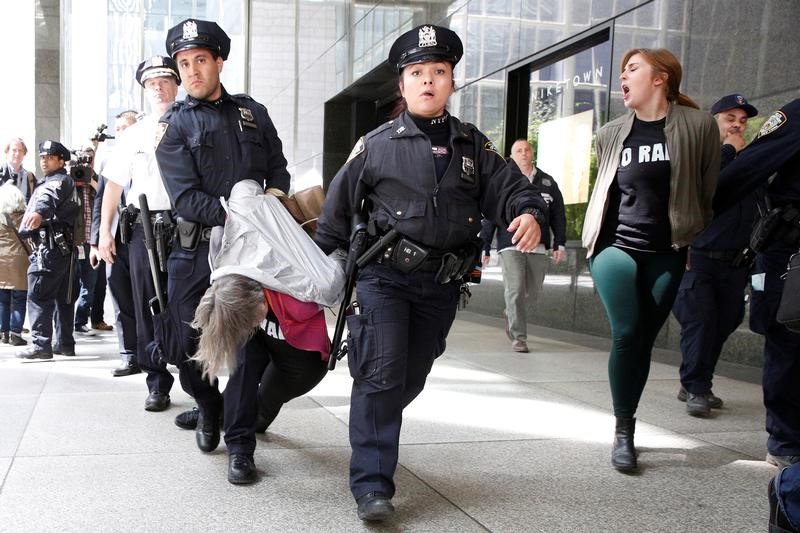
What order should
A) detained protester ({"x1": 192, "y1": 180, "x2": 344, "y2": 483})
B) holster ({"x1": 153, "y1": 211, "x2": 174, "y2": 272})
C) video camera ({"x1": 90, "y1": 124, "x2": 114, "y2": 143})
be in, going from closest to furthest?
detained protester ({"x1": 192, "y1": 180, "x2": 344, "y2": 483}) → holster ({"x1": 153, "y1": 211, "x2": 174, "y2": 272}) → video camera ({"x1": 90, "y1": 124, "x2": 114, "y2": 143})

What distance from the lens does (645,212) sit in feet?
12.6

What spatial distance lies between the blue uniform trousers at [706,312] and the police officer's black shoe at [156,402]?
3.23 meters

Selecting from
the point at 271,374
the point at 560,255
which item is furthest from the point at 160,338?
the point at 560,255

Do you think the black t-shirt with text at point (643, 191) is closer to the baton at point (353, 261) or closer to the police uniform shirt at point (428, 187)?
the police uniform shirt at point (428, 187)

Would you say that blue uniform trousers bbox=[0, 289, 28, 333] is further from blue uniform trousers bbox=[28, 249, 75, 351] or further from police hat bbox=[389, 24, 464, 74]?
police hat bbox=[389, 24, 464, 74]

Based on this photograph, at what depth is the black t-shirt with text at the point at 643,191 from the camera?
382 cm

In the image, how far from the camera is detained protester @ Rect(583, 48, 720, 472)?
376 cm

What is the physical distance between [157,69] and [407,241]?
281 centimetres

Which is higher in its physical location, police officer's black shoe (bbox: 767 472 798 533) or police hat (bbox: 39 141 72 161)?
police hat (bbox: 39 141 72 161)

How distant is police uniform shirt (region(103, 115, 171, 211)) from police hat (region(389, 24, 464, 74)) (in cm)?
137

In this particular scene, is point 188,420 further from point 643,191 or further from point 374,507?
point 643,191

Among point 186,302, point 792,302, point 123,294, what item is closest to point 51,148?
point 123,294

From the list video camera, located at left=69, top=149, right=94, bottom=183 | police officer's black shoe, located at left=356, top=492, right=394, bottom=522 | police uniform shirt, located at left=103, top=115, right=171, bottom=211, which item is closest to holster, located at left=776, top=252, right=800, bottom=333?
police officer's black shoe, located at left=356, top=492, right=394, bottom=522

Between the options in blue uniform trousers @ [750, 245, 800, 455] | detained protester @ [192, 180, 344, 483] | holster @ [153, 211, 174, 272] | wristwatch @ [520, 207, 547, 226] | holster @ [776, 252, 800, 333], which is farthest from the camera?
holster @ [153, 211, 174, 272]
